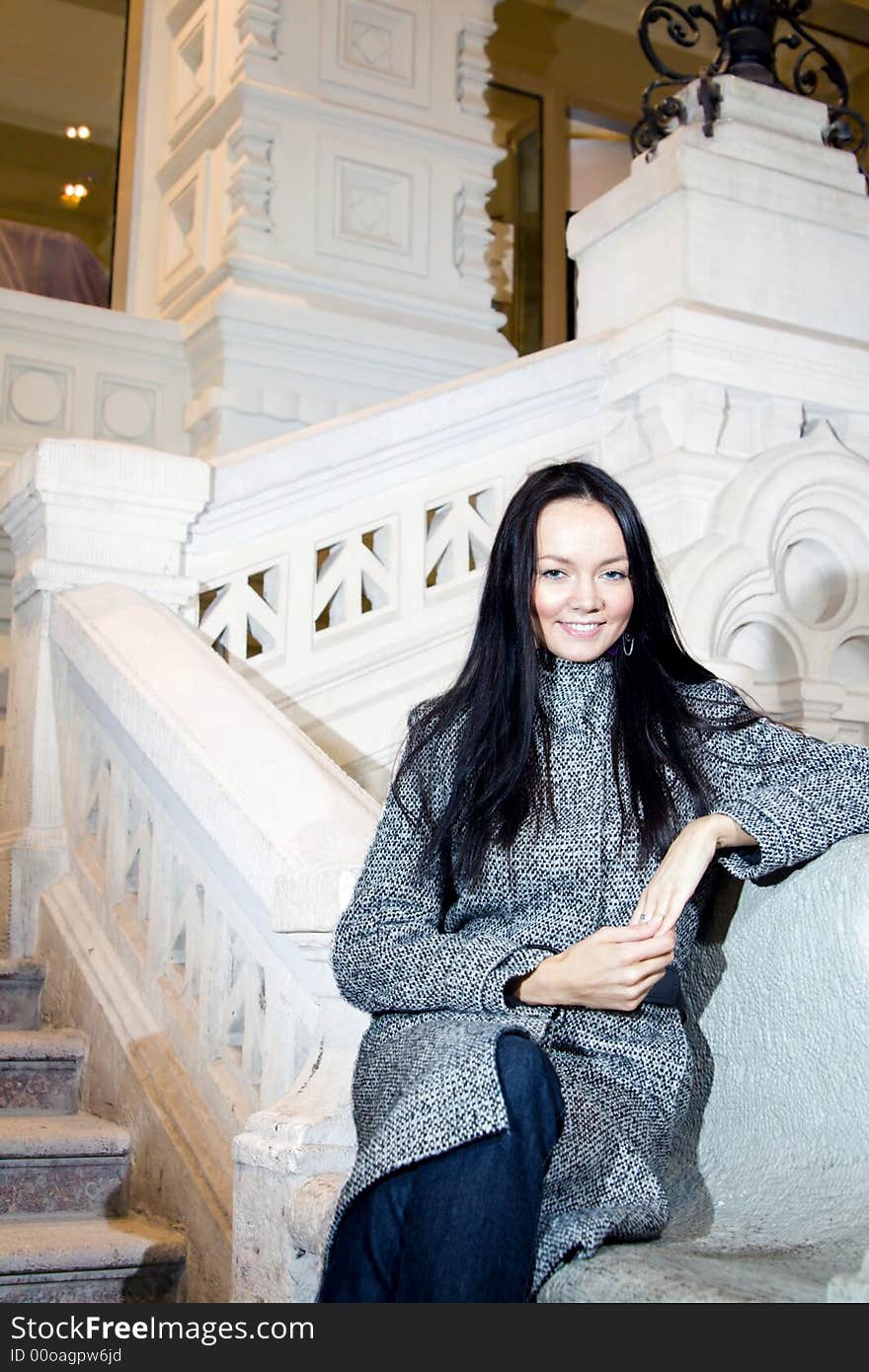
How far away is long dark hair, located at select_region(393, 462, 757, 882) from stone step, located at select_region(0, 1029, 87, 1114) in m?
1.49

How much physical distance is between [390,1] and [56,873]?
14.3ft

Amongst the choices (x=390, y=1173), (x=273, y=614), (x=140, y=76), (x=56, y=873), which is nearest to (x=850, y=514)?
(x=273, y=614)

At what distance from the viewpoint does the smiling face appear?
1.95 metres

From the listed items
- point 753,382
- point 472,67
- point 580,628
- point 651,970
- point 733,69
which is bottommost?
point 651,970

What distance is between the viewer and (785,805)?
70.1 inches

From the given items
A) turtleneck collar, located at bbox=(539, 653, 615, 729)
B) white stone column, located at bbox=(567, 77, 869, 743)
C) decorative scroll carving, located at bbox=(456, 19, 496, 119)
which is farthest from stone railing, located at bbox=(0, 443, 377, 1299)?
decorative scroll carving, located at bbox=(456, 19, 496, 119)

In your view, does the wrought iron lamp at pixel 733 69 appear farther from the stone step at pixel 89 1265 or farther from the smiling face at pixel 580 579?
the stone step at pixel 89 1265

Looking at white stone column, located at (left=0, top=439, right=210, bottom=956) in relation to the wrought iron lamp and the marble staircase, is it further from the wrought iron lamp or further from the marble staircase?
the wrought iron lamp

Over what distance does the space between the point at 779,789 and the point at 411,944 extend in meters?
0.49

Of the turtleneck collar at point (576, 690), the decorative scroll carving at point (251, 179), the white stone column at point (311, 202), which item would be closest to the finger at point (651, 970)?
the turtleneck collar at point (576, 690)

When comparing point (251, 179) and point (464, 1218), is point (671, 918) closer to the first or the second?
point (464, 1218)

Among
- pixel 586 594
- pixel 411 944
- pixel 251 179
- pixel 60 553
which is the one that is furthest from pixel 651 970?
pixel 251 179

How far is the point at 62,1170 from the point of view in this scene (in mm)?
2787

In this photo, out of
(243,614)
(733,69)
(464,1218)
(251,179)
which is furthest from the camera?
(251,179)
